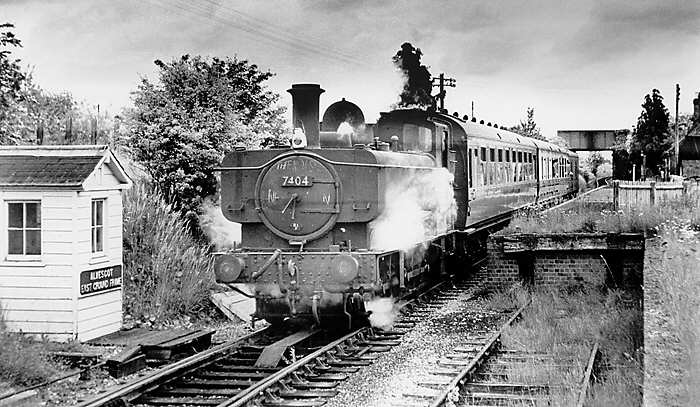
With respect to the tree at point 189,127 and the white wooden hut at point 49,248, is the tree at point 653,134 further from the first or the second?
the white wooden hut at point 49,248

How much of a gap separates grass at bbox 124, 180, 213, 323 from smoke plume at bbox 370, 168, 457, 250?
3743 mm

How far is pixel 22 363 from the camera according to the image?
8.63 m

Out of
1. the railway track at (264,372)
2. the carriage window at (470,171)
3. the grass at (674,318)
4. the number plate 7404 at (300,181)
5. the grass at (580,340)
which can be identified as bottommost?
the railway track at (264,372)

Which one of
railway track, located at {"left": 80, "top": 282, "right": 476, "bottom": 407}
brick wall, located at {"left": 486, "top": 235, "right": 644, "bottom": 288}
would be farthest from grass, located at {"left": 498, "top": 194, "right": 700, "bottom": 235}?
railway track, located at {"left": 80, "top": 282, "right": 476, "bottom": 407}

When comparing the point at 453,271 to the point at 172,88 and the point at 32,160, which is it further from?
the point at 32,160

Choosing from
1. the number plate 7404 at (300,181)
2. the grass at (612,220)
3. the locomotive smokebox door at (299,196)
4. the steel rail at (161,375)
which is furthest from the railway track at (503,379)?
the grass at (612,220)

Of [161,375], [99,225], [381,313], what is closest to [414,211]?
[381,313]

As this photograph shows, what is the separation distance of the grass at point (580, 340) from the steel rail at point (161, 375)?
336cm

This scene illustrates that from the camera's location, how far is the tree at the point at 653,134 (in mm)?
45688

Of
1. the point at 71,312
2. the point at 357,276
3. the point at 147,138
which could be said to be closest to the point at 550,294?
the point at 357,276

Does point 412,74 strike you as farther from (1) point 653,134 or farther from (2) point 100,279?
(1) point 653,134

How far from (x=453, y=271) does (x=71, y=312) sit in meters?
8.21

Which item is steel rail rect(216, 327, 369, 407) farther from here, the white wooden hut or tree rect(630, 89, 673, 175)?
tree rect(630, 89, 673, 175)

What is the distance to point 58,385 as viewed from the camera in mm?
8516
